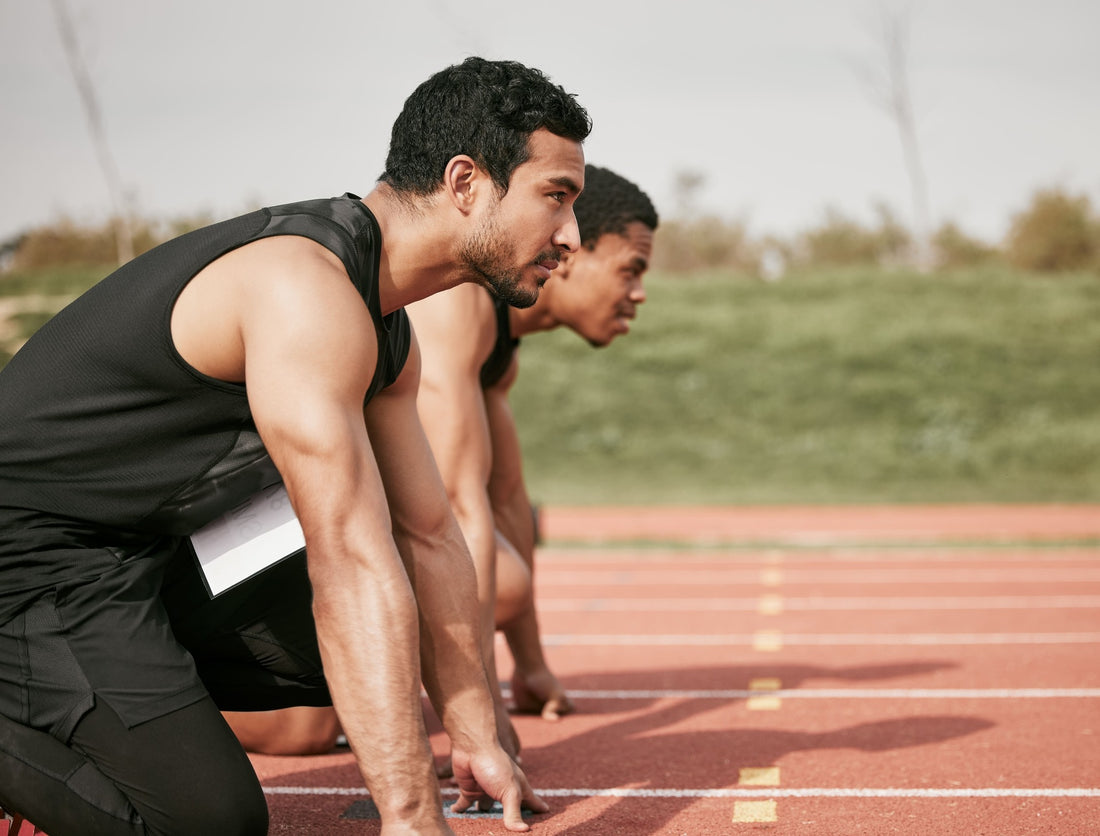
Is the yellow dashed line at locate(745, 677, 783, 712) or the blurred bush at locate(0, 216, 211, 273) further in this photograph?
the blurred bush at locate(0, 216, 211, 273)

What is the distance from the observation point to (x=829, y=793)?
357 centimetres

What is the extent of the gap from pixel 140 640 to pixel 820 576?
301 inches

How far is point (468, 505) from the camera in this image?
3.78 metres

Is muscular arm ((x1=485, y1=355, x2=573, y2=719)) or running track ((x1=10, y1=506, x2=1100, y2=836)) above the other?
muscular arm ((x1=485, y1=355, x2=573, y2=719))

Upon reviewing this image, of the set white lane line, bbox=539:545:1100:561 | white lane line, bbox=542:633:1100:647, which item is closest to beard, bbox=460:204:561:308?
white lane line, bbox=542:633:1100:647

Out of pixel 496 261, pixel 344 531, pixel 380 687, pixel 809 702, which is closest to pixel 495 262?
pixel 496 261

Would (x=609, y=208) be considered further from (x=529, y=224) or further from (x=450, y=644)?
(x=450, y=644)

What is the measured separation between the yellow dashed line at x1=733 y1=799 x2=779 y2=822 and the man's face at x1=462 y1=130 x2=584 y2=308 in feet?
5.28

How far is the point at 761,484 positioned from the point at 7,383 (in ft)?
50.0

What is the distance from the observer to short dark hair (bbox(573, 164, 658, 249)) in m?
4.66

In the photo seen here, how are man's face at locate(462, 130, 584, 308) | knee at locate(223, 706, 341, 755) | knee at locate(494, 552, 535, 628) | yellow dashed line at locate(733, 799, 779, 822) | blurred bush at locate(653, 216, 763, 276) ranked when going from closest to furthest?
1. man's face at locate(462, 130, 584, 308)
2. yellow dashed line at locate(733, 799, 779, 822)
3. knee at locate(223, 706, 341, 755)
4. knee at locate(494, 552, 535, 628)
5. blurred bush at locate(653, 216, 763, 276)

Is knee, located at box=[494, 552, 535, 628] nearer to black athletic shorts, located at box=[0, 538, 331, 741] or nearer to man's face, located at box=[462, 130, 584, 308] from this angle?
black athletic shorts, located at box=[0, 538, 331, 741]

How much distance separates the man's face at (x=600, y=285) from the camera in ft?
15.3

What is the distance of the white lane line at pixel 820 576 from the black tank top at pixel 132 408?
7.04 metres
